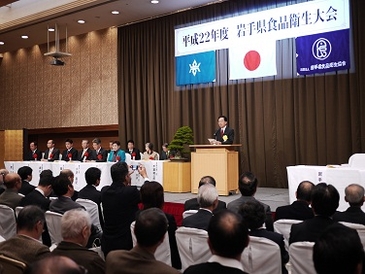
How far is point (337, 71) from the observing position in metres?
7.41

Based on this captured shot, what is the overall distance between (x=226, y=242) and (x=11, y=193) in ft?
9.62

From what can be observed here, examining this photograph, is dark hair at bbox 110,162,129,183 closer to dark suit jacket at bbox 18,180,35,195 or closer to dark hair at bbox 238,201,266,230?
dark suit jacket at bbox 18,180,35,195

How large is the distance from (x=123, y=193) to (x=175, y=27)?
22.6 ft

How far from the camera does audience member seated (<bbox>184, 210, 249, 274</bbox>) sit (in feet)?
5.36

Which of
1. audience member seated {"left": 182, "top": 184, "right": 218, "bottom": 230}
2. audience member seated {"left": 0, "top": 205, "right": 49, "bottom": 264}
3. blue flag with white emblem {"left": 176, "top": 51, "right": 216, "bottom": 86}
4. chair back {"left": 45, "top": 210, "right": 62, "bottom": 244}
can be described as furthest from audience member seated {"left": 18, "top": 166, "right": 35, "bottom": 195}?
blue flag with white emblem {"left": 176, "top": 51, "right": 216, "bottom": 86}

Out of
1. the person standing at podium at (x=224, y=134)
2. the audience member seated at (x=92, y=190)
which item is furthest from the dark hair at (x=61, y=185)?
the person standing at podium at (x=224, y=134)

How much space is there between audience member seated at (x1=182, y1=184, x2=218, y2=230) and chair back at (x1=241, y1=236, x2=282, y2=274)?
497mm

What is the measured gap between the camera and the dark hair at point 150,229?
196 centimetres

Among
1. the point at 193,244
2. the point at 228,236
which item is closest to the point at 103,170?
the point at 193,244

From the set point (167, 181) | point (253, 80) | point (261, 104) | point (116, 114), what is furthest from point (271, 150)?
point (116, 114)

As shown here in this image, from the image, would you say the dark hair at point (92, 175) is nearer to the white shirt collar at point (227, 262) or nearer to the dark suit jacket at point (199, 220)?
the dark suit jacket at point (199, 220)

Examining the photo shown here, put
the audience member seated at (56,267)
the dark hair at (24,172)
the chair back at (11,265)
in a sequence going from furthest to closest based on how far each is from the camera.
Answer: the dark hair at (24,172) < the chair back at (11,265) < the audience member seated at (56,267)

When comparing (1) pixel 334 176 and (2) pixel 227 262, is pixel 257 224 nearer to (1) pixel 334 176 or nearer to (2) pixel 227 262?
(2) pixel 227 262

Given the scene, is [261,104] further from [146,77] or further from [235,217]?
[235,217]
